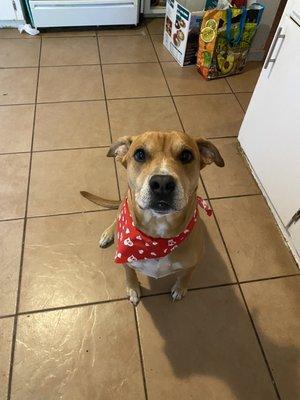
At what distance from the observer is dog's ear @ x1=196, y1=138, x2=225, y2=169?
126cm

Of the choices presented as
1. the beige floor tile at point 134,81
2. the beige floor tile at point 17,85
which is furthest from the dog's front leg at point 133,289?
the beige floor tile at point 17,85

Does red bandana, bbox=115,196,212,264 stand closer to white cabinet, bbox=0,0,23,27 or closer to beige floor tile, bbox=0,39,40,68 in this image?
beige floor tile, bbox=0,39,40,68

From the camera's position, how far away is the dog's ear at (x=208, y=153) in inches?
49.4

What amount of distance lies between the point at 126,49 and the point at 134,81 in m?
0.52

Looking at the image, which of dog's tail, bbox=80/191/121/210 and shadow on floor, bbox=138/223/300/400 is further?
dog's tail, bbox=80/191/121/210

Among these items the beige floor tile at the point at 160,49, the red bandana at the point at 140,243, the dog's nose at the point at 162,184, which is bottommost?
the beige floor tile at the point at 160,49

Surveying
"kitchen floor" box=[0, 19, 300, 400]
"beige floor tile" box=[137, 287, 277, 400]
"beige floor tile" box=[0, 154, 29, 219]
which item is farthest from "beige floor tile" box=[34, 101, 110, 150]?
"beige floor tile" box=[137, 287, 277, 400]

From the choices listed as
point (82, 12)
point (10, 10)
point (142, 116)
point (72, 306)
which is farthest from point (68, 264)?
point (10, 10)

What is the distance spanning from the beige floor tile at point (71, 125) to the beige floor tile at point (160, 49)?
0.85 meters

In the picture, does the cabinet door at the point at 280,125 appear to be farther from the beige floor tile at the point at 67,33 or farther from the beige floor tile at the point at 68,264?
the beige floor tile at the point at 67,33

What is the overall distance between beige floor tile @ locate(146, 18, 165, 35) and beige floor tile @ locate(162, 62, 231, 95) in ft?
2.02

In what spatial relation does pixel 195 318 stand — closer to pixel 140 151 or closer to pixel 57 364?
pixel 57 364

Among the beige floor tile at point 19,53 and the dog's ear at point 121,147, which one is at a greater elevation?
the dog's ear at point 121,147

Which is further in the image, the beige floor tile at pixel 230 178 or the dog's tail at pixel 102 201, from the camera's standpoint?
the beige floor tile at pixel 230 178
